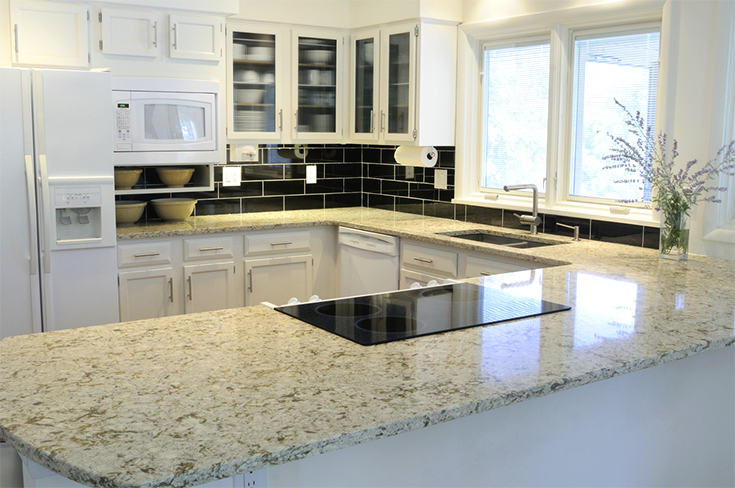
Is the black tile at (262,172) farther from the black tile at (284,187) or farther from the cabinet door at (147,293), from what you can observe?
the cabinet door at (147,293)

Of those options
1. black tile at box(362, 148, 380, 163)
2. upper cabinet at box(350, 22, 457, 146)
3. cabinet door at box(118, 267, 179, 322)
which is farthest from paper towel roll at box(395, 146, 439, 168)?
cabinet door at box(118, 267, 179, 322)

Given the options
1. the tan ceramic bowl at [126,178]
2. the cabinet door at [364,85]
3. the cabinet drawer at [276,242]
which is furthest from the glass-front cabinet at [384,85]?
the tan ceramic bowl at [126,178]

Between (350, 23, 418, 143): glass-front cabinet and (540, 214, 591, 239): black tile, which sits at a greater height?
(350, 23, 418, 143): glass-front cabinet

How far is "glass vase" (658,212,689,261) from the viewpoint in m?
3.37

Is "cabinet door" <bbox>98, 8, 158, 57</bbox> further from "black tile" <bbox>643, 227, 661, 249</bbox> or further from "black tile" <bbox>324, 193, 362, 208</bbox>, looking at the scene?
"black tile" <bbox>643, 227, 661, 249</bbox>

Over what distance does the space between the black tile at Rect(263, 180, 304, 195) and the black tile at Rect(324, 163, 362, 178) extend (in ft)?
0.81

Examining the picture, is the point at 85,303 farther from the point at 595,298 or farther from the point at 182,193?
the point at 595,298

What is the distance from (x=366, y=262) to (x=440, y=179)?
809 millimetres

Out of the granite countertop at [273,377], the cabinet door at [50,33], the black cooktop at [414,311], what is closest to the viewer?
the granite countertop at [273,377]

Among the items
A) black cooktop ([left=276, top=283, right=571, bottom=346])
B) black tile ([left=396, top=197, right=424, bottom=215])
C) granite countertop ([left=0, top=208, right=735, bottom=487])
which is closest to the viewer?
granite countertop ([left=0, top=208, right=735, bottom=487])

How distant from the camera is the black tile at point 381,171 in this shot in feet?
18.1

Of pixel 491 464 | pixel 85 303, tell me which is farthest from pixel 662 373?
pixel 85 303

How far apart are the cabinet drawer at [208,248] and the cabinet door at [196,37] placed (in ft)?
3.55

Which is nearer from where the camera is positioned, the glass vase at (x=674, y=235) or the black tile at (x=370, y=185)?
the glass vase at (x=674, y=235)
